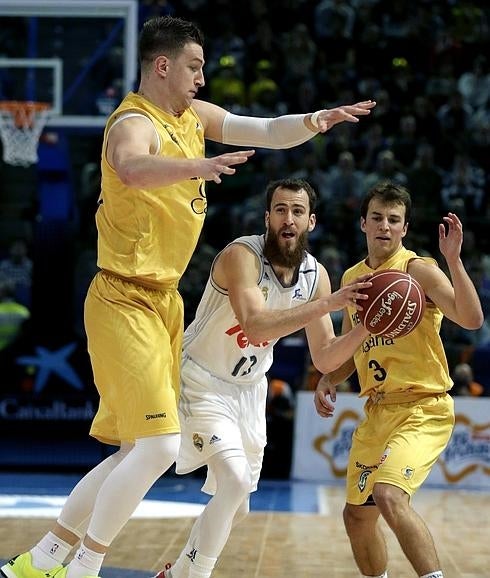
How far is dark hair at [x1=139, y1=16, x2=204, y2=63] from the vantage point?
5016 millimetres

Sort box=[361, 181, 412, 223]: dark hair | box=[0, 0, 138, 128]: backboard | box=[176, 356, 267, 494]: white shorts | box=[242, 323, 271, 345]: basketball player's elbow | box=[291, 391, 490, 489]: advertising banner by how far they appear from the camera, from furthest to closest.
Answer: box=[0, 0, 138, 128]: backboard → box=[291, 391, 490, 489]: advertising banner → box=[361, 181, 412, 223]: dark hair → box=[176, 356, 267, 494]: white shorts → box=[242, 323, 271, 345]: basketball player's elbow

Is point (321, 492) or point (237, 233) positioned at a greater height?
point (237, 233)

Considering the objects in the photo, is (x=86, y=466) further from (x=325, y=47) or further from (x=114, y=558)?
(x=325, y=47)

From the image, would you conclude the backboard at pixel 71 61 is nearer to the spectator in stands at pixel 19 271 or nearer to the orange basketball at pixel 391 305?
the spectator in stands at pixel 19 271

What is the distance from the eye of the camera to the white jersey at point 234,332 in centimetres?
555

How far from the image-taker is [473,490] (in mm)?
11836

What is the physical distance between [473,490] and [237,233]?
455cm

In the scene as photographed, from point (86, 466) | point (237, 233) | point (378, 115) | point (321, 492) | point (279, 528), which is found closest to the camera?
point (279, 528)

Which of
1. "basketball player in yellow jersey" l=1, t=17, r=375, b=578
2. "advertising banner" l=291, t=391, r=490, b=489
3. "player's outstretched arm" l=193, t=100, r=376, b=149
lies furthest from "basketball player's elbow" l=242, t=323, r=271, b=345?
"advertising banner" l=291, t=391, r=490, b=489

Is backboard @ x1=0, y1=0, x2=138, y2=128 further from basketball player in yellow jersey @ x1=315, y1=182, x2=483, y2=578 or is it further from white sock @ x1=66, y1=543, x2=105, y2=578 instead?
white sock @ x1=66, y1=543, x2=105, y2=578

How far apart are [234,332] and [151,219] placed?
0.86 meters

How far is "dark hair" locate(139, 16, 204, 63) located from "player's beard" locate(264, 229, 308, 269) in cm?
103

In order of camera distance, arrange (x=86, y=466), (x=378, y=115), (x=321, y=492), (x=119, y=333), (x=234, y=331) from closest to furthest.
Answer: (x=119, y=333) → (x=234, y=331) → (x=321, y=492) → (x=86, y=466) → (x=378, y=115)

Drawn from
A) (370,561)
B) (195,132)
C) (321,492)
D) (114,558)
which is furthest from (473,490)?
(195,132)
